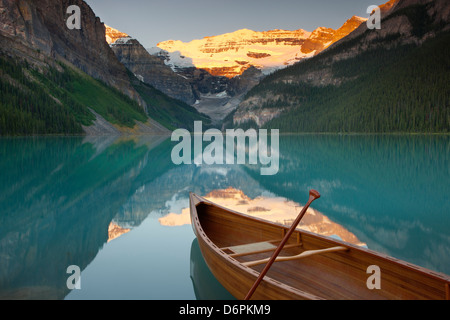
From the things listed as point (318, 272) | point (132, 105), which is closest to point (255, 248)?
point (318, 272)

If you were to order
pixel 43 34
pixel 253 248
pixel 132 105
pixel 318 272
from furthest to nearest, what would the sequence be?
pixel 132 105, pixel 43 34, pixel 253 248, pixel 318 272

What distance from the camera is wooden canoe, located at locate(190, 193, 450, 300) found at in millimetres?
5660

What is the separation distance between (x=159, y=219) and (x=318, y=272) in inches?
336

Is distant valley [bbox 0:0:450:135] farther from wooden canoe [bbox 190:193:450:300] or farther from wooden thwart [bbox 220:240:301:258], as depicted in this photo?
wooden canoe [bbox 190:193:450:300]

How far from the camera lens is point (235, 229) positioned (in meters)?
10.5

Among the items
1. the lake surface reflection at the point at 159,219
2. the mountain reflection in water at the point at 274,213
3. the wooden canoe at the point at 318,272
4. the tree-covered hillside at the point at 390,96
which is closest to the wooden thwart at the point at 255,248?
the wooden canoe at the point at 318,272

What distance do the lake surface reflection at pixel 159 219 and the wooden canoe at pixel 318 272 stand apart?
110cm

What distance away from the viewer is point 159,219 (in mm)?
14648

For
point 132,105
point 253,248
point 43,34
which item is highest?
point 43,34

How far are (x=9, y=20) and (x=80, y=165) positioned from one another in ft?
421

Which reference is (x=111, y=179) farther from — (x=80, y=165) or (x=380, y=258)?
(x=380, y=258)

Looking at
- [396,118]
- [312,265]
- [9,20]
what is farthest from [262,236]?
[9,20]

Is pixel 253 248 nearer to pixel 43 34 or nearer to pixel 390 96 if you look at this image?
pixel 390 96
